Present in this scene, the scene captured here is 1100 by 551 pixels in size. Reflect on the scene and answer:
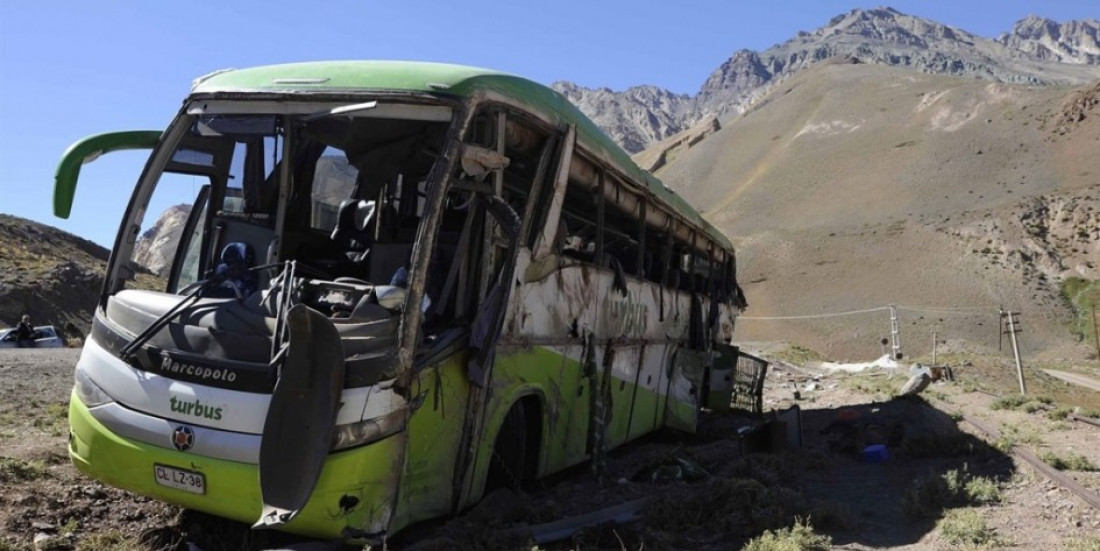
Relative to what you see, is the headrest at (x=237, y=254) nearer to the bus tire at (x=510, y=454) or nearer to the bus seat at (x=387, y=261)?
the bus seat at (x=387, y=261)

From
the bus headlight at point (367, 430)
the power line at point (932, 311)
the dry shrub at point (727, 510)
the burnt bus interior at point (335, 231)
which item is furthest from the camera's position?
the power line at point (932, 311)

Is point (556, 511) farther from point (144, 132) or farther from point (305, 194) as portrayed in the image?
point (144, 132)

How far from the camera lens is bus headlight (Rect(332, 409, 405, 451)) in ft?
14.2

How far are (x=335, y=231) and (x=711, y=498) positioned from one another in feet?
12.3

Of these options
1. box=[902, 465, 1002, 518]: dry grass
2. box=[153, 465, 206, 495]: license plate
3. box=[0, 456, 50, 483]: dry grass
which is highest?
box=[153, 465, 206, 495]: license plate

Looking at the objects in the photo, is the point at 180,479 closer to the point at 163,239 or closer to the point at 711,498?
the point at 163,239

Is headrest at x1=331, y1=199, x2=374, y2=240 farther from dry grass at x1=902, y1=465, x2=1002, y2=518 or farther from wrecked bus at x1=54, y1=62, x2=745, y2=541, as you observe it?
dry grass at x1=902, y1=465, x2=1002, y2=518

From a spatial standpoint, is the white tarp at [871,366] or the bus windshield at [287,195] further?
the white tarp at [871,366]

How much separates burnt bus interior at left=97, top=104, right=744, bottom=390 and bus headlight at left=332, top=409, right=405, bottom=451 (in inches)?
9.8

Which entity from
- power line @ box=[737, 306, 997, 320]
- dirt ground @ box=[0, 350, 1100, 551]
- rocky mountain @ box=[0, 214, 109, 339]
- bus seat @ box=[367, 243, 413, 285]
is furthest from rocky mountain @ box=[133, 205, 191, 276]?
power line @ box=[737, 306, 997, 320]

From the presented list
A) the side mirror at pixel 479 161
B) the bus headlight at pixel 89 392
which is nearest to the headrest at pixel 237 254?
the bus headlight at pixel 89 392

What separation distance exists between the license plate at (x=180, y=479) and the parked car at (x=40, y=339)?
76.3 ft

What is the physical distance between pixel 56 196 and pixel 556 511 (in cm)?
433

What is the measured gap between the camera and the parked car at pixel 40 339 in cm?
2391
